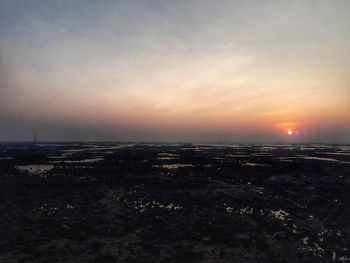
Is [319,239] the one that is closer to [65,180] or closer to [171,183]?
[171,183]

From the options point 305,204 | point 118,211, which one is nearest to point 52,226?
point 118,211

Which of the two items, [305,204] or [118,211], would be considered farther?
[305,204]

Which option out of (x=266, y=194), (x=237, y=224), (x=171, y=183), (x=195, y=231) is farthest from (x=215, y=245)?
(x=171, y=183)

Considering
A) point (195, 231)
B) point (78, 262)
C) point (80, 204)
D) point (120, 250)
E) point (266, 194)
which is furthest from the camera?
point (266, 194)

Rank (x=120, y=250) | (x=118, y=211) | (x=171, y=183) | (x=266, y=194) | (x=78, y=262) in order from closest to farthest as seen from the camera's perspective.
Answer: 1. (x=78, y=262)
2. (x=120, y=250)
3. (x=118, y=211)
4. (x=266, y=194)
5. (x=171, y=183)

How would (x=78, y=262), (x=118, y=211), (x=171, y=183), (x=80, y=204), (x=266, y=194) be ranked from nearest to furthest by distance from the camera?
(x=78, y=262), (x=118, y=211), (x=80, y=204), (x=266, y=194), (x=171, y=183)

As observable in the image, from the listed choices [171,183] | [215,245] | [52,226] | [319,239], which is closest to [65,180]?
[171,183]

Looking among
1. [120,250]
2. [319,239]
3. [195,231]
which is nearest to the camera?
[120,250]

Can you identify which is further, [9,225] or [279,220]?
[279,220]

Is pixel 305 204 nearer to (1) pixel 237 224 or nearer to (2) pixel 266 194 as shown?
(2) pixel 266 194
